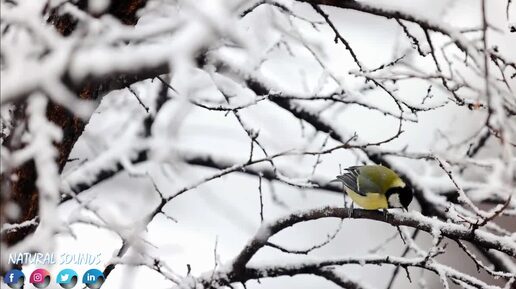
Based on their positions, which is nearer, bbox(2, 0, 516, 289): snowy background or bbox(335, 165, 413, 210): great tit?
bbox(335, 165, 413, 210): great tit

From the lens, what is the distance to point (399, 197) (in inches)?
117

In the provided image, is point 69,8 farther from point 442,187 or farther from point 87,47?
point 442,187

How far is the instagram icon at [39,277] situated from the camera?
264 cm

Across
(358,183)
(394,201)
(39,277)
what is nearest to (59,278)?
(39,277)

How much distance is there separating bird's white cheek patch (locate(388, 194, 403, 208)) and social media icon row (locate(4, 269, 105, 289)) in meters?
1.57

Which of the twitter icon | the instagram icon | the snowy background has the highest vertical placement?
the snowy background

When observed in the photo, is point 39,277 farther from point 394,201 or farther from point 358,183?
point 394,201

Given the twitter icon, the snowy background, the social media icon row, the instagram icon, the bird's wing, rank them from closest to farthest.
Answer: the social media icon row, the instagram icon, the twitter icon, the bird's wing, the snowy background

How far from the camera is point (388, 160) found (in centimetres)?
416

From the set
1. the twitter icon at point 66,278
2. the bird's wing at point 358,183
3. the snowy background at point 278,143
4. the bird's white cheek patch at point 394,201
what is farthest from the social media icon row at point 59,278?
the bird's white cheek patch at point 394,201

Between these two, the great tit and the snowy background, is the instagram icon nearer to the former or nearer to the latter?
the snowy background

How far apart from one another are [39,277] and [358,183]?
1746 mm

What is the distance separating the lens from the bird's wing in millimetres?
3039

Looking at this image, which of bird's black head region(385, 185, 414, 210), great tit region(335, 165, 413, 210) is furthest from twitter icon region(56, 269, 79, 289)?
bird's black head region(385, 185, 414, 210)
